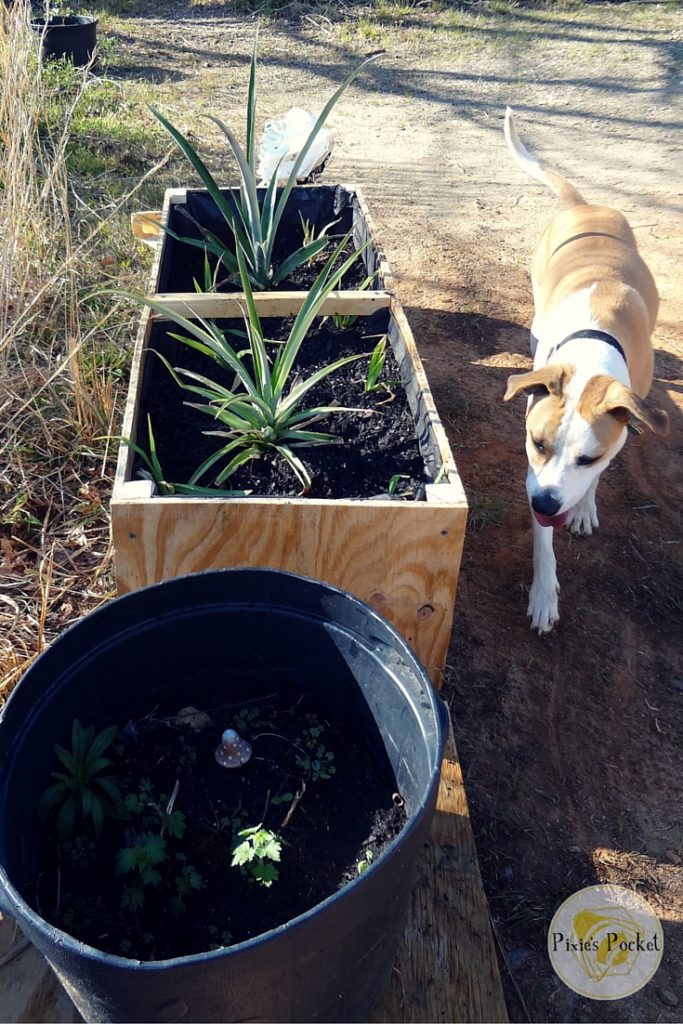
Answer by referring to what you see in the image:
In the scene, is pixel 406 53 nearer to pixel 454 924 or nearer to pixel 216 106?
pixel 216 106

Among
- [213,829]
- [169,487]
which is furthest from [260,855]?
Answer: [169,487]

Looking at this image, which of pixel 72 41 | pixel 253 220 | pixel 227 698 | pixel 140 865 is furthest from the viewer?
pixel 72 41

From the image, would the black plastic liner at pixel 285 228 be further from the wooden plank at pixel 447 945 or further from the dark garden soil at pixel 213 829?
the wooden plank at pixel 447 945

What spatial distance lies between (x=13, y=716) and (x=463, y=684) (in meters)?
1.45

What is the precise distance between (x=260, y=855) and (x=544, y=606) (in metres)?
1.52

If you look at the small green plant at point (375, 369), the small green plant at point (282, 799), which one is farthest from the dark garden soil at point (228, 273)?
the small green plant at point (282, 799)

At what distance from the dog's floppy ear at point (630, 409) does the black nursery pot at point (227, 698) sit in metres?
1.22

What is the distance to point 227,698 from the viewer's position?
1.62 metres

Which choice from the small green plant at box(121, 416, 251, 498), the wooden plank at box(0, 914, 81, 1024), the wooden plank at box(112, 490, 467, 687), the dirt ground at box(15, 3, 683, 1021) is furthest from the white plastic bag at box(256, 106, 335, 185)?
the wooden plank at box(0, 914, 81, 1024)

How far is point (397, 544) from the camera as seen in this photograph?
73.4 inches

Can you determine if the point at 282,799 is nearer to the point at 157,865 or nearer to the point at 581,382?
the point at 157,865

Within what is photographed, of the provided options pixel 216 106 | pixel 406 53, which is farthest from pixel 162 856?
pixel 406 53

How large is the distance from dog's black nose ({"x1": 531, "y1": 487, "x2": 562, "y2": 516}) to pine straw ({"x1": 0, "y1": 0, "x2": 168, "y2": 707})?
4.55ft

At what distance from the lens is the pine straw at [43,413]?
2.43 metres
